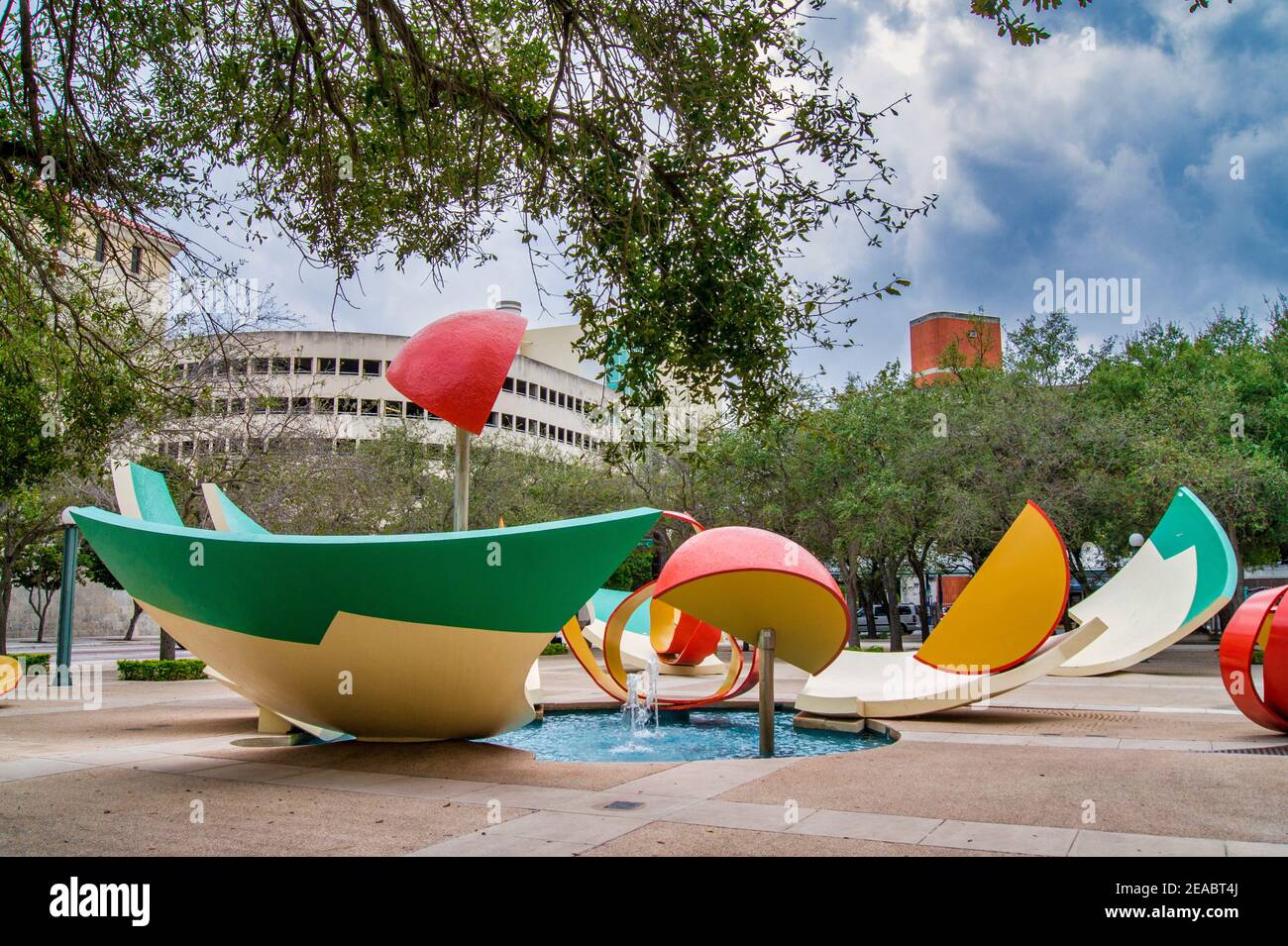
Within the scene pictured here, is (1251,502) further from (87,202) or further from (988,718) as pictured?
(87,202)

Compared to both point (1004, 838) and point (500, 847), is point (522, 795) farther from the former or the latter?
point (1004, 838)

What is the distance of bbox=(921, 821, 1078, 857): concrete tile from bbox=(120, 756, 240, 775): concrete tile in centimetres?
674

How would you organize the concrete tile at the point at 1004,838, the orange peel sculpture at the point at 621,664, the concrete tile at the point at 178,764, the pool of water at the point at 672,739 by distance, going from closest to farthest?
1. the concrete tile at the point at 1004,838
2. the concrete tile at the point at 178,764
3. the pool of water at the point at 672,739
4. the orange peel sculpture at the point at 621,664

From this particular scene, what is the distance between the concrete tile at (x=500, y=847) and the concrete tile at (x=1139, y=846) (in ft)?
9.74


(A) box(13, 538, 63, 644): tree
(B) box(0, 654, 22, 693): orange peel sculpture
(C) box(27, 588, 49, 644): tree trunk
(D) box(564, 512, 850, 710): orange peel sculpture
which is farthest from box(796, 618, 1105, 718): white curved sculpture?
(C) box(27, 588, 49, 644): tree trunk

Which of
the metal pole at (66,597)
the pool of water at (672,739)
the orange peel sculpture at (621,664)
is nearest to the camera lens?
the pool of water at (672,739)

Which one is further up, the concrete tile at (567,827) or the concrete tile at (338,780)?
the concrete tile at (567,827)

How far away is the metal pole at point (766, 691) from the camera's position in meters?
10.9

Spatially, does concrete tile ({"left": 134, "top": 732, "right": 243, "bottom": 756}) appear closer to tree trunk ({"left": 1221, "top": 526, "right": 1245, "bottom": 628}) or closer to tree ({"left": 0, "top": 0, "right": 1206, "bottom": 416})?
tree ({"left": 0, "top": 0, "right": 1206, "bottom": 416})

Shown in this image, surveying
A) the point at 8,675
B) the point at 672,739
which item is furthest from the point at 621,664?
the point at 8,675

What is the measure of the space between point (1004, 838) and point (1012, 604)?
26.0 feet

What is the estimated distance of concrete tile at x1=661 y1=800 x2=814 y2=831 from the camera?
20.6ft

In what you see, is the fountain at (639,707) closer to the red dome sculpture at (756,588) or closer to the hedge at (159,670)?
the red dome sculpture at (756,588)

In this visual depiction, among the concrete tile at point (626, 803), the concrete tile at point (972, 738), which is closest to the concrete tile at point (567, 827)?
the concrete tile at point (626, 803)
